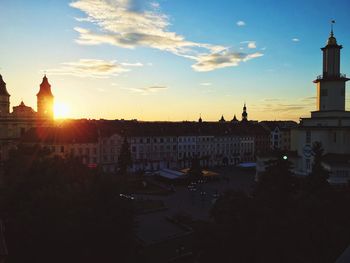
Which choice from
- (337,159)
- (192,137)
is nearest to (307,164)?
(337,159)

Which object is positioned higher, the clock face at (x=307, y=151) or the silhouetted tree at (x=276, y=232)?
the clock face at (x=307, y=151)

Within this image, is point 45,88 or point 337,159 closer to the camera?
point 337,159

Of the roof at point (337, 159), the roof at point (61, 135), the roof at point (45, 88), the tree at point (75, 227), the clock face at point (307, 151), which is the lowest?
the tree at point (75, 227)

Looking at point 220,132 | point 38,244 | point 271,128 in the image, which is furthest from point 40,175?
point 271,128

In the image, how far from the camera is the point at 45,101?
6800cm

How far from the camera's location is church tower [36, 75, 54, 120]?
67688 millimetres

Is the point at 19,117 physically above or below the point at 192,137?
above

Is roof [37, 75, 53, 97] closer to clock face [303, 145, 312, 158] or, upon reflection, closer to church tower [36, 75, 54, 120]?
church tower [36, 75, 54, 120]

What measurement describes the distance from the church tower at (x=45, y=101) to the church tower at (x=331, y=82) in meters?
51.2

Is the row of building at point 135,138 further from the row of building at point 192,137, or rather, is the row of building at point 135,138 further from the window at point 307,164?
the window at point 307,164

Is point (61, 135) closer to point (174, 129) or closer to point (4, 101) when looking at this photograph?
point (4, 101)

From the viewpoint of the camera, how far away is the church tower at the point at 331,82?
4284 cm

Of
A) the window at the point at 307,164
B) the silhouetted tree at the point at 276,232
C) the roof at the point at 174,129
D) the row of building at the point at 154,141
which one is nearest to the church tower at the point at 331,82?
the window at the point at 307,164

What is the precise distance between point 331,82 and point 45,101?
2098 inches
